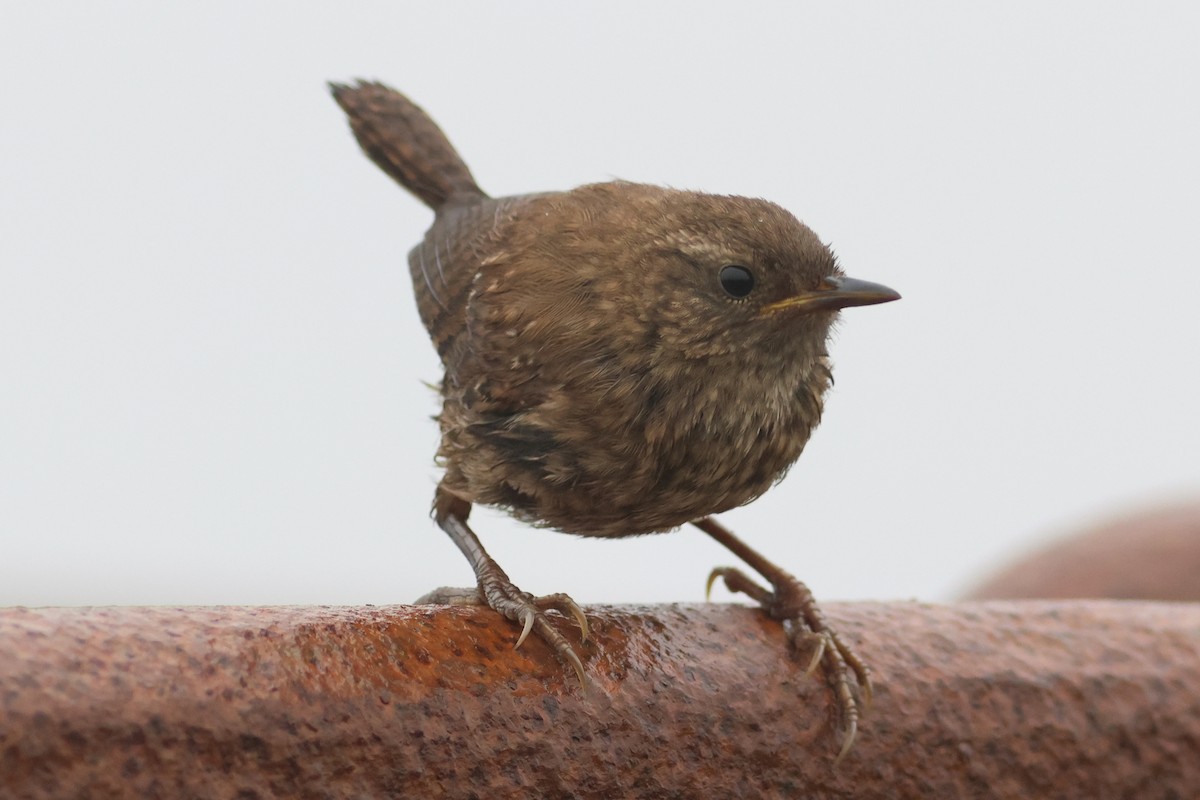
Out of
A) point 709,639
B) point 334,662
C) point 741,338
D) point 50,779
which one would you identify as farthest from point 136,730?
point 741,338

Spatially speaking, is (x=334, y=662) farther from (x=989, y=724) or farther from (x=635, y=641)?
(x=989, y=724)

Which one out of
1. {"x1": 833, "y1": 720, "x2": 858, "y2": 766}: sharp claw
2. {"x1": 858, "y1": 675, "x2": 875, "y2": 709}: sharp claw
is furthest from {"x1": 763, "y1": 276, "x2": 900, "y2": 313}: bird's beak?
{"x1": 833, "y1": 720, "x2": 858, "y2": 766}: sharp claw

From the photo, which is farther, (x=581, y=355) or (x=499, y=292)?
(x=499, y=292)

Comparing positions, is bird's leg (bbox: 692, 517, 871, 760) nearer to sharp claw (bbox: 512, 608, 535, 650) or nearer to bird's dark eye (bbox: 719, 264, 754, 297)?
sharp claw (bbox: 512, 608, 535, 650)

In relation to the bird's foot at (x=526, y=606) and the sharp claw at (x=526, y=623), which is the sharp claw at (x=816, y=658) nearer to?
the bird's foot at (x=526, y=606)

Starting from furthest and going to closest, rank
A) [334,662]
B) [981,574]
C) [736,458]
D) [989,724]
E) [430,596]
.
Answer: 1. [981,574]
2. [430,596]
3. [736,458]
4. [989,724]
5. [334,662]

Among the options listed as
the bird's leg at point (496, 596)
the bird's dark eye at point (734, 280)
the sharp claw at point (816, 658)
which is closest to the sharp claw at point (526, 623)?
the bird's leg at point (496, 596)
